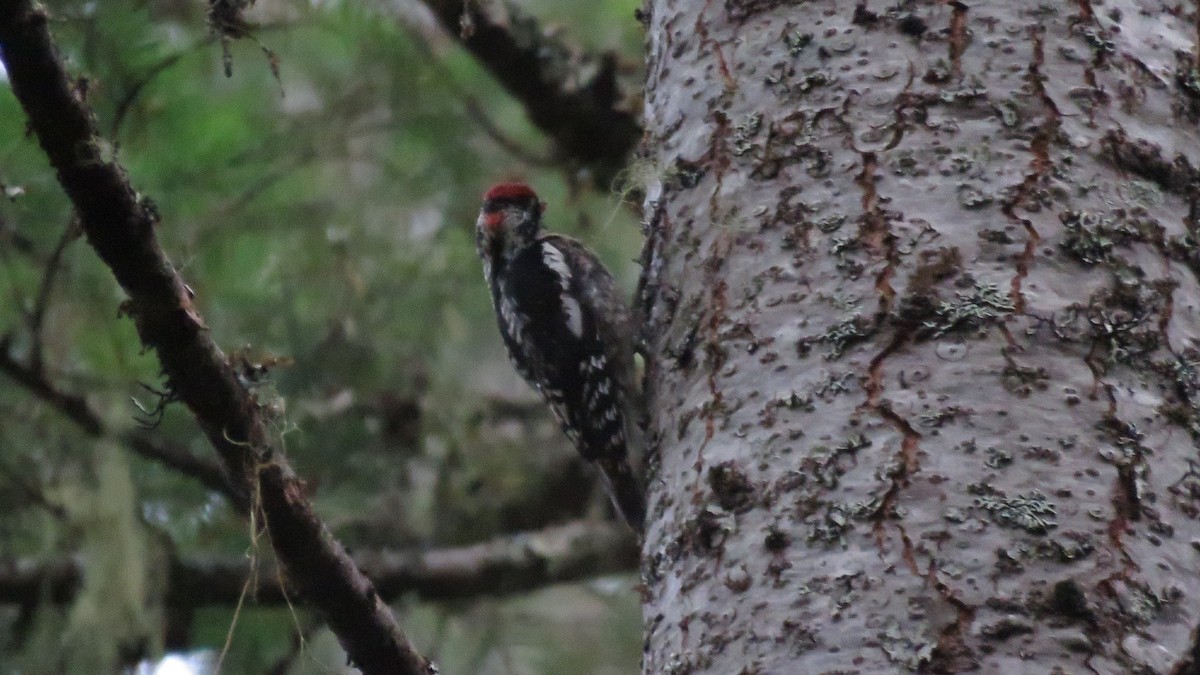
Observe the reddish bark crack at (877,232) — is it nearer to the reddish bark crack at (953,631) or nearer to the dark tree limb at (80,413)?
the reddish bark crack at (953,631)

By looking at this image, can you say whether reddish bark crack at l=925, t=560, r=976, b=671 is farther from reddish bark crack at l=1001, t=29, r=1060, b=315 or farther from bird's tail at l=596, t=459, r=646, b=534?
bird's tail at l=596, t=459, r=646, b=534

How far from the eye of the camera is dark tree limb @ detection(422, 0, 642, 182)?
3.78 metres

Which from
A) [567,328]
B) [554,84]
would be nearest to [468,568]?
[567,328]

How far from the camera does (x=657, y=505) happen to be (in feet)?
6.93

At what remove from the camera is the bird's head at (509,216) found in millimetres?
3830

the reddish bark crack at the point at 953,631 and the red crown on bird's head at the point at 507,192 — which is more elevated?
the reddish bark crack at the point at 953,631

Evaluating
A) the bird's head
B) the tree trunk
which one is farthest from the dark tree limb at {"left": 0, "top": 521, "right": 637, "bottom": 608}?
the tree trunk

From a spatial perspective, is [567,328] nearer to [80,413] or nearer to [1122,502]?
[80,413]

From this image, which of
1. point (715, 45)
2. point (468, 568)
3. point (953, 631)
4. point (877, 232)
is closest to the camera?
point (953, 631)

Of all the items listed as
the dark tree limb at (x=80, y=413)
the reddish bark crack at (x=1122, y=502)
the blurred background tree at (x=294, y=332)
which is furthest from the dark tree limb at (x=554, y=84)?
the reddish bark crack at (x=1122, y=502)

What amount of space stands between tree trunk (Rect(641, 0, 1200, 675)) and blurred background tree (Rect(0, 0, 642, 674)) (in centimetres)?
67

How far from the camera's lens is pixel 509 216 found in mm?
3865

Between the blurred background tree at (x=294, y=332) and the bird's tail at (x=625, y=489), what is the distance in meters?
0.58

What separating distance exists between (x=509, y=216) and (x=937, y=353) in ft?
7.20
